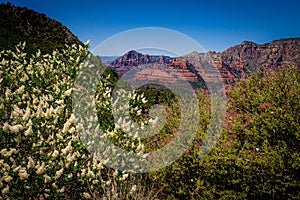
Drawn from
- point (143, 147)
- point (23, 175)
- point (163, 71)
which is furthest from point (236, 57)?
point (23, 175)

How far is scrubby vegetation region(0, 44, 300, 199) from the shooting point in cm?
445

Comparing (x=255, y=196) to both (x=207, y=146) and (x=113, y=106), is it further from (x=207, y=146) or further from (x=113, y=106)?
(x=113, y=106)

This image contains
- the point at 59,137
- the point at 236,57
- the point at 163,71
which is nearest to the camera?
the point at 59,137

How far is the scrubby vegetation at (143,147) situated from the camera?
4445mm

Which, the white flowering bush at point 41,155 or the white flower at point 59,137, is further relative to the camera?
the white flower at point 59,137

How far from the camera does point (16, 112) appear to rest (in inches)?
180

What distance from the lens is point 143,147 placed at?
5945 mm

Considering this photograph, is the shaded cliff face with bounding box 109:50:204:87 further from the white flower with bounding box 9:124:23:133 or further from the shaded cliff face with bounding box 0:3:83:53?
the shaded cliff face with bounding box 0:3:83:53

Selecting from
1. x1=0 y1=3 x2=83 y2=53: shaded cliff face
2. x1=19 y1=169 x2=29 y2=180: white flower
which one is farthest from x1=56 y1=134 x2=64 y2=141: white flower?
x1=0 y1=3 x2=83 y2=53: shaded cliff face

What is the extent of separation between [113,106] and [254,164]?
361 centimetres

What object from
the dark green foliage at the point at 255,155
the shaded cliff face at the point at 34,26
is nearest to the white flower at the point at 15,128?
the dark green foliage at the point at 255,155

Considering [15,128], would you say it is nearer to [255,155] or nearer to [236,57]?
[255,155]

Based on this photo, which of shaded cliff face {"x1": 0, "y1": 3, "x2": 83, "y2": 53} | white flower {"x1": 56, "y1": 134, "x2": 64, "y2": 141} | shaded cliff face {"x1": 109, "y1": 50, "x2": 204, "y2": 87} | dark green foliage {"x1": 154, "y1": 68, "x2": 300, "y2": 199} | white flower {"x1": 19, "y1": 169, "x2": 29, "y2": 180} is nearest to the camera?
white flower {"x1": 19, "y1": 169, "x2": 29, "y2": 180}

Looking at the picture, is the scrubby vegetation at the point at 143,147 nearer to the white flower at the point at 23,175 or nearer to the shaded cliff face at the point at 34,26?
the white flower at the point at 23,175
